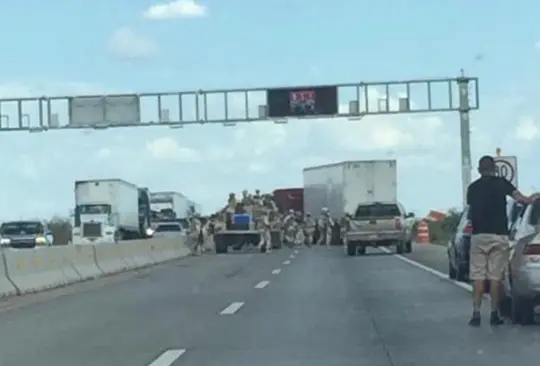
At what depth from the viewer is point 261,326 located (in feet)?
49.4

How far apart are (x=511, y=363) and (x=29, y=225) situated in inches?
1685

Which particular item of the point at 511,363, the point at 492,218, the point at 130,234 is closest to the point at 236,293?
the point at 492,218

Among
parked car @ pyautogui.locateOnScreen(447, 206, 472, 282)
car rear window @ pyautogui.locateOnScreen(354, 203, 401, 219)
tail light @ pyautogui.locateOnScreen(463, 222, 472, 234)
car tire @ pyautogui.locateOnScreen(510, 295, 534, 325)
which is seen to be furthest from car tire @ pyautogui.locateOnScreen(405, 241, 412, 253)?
car tire @ pyautogui.locateOnScreen(510, 295, 534, 325)

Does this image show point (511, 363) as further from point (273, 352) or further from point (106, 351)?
point (106, 351)

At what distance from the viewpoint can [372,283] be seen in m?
24.1

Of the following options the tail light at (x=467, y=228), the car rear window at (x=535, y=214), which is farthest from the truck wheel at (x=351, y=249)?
the car rear window at (x=535, y=214)

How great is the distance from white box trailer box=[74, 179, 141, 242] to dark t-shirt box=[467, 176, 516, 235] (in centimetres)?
4650

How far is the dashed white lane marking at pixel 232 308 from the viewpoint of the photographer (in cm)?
1739

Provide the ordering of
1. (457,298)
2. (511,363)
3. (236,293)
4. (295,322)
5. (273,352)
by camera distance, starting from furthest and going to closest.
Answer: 1. (236,293)
2. (457,298)
3. (295,322)
4. (273,352)
5. (511,363)

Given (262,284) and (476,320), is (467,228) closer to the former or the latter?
(262,284)

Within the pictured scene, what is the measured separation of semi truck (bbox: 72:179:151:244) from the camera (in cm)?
6053

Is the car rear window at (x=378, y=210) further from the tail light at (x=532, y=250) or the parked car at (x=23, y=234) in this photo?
the tail light at (x=532, y=250)

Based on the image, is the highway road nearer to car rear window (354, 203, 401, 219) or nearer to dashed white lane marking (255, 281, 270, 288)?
dashed white lane marking (255, 281, 270, 288)


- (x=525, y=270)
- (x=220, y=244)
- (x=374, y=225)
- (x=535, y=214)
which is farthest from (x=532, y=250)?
(x=220, y=244)
